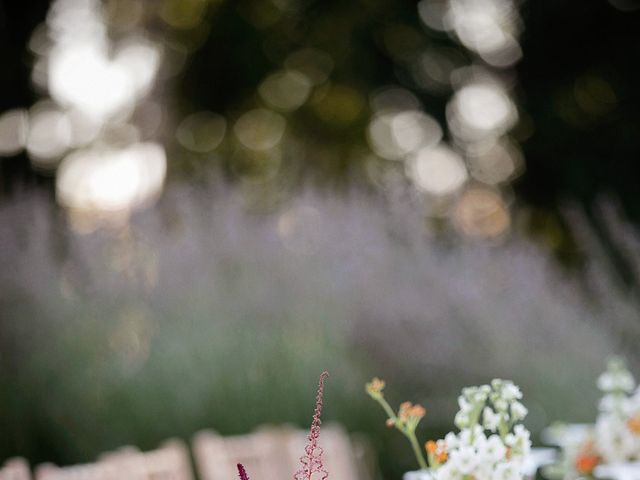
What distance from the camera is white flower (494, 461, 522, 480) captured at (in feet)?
4.92

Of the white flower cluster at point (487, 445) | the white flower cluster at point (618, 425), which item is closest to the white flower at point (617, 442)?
the white flower cluster at point (618, 425)

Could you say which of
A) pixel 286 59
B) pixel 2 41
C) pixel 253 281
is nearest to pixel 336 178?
pixel 286 59

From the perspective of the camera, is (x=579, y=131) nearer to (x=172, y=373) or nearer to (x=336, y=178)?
(x=336, y=178)

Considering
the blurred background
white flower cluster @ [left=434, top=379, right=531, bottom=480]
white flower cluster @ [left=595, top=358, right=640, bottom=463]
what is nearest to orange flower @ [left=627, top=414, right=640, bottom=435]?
white flower cluster @ [left=595, top=358, right=640, bottom=463]

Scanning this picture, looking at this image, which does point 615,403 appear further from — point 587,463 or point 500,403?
point 500,403

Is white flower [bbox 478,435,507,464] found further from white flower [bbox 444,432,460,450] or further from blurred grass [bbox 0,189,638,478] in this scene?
blurred grass [bbox 0,189,638,478]

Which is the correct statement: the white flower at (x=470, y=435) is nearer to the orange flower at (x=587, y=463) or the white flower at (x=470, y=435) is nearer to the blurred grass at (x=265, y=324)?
the orange flower at (x=587, y=463)

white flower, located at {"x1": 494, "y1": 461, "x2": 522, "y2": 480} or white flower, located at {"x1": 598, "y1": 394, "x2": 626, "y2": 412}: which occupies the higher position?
white flower, located at {"x1": 598, "y1": 394, "x2": 626, "y2": 412}

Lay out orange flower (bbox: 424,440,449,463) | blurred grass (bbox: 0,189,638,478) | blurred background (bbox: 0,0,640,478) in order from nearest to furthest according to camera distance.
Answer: orange flower (bbox: 424,440,449,463), blurred grass (bbox: 0,189,638,478), blurred background (bbox: 0,0,640,478)

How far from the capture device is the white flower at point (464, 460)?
150 cm

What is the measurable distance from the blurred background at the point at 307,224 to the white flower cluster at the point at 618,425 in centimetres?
173

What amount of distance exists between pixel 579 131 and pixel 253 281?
388 centimetres

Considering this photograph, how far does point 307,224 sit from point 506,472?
3.12 meters

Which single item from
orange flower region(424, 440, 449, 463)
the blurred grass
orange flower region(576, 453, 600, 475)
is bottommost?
orange flower region(424, 440, 449, 463)
